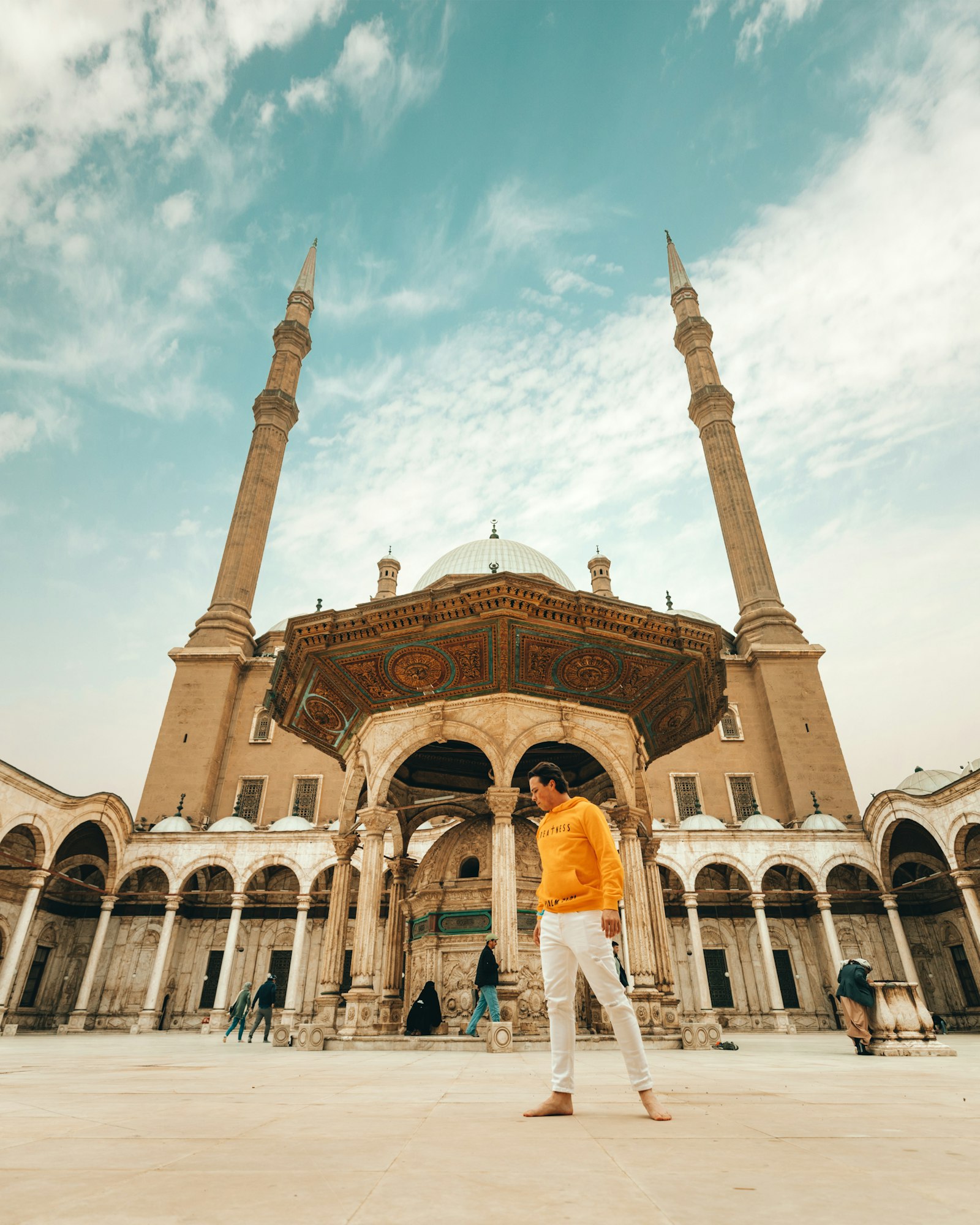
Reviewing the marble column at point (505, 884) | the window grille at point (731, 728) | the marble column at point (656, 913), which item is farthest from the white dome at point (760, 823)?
the marble column at point (505, 884)

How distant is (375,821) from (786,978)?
1624 cm

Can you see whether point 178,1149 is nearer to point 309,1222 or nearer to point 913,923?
point 309,1222

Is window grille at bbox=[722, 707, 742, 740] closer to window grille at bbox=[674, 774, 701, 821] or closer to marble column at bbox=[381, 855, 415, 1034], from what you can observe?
window grille at bbox=[674, 774, 701, 821]

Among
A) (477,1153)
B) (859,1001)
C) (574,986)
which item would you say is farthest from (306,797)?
(477,1153)

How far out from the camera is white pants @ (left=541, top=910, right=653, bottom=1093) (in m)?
3.11

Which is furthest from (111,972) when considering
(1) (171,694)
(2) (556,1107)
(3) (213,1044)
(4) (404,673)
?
(2) (556,1107)

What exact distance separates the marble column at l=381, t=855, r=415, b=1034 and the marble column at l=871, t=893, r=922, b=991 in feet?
45.8

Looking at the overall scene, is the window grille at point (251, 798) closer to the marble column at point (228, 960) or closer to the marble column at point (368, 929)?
the marble column at point (228, 960)

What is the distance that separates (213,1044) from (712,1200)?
12836 millimetres

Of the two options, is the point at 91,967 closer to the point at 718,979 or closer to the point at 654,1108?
the point at 718,979

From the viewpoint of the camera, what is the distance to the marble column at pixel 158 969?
1855 cm

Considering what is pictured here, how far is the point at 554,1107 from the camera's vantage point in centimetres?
297

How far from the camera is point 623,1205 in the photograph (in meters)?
1.58

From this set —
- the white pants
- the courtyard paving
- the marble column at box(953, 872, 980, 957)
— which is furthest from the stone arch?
the marble column at box(953, 872, 980, 957)
